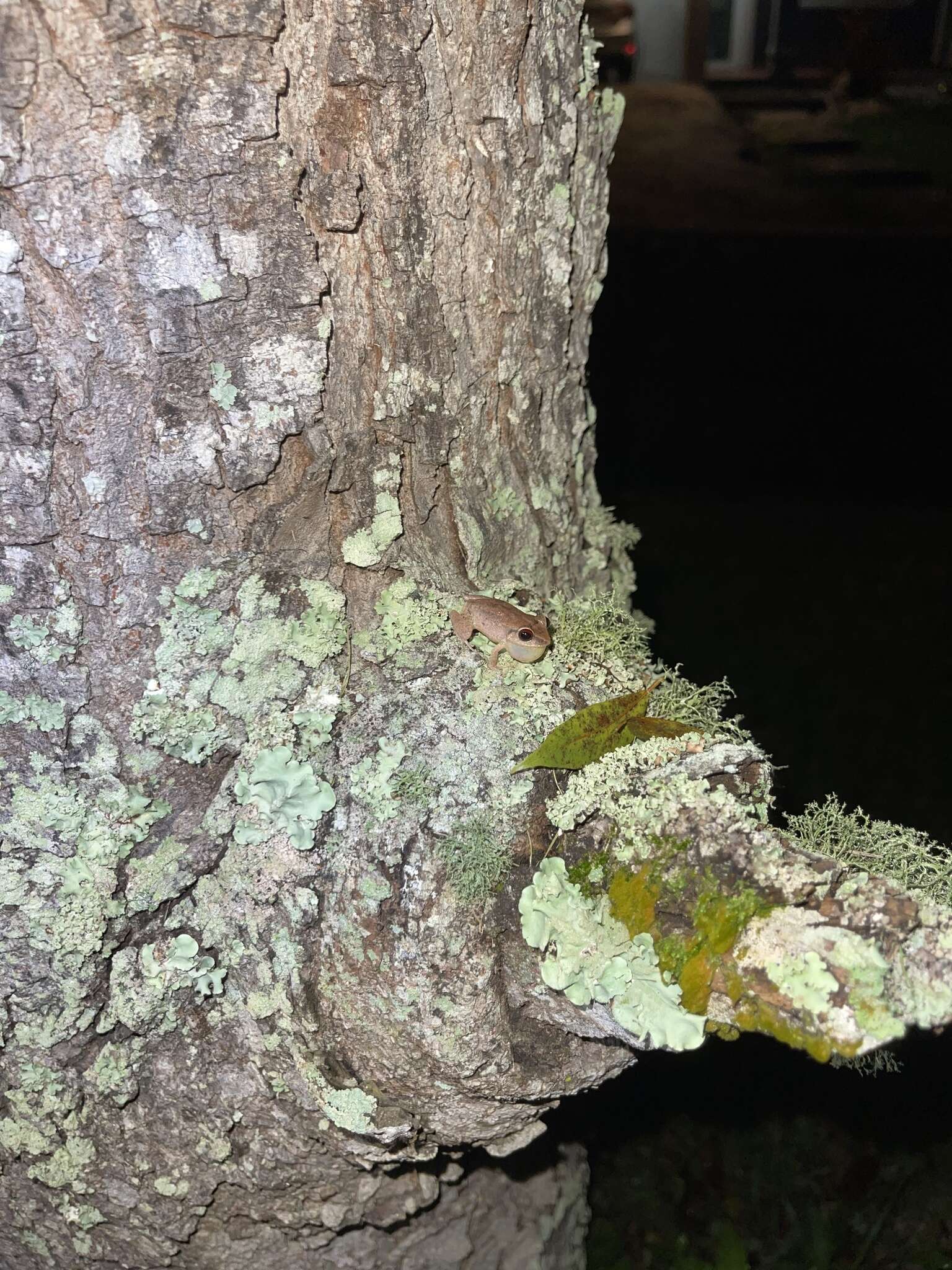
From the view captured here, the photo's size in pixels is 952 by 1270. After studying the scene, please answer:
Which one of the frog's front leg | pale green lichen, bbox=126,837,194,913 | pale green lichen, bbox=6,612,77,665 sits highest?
pale green lichen, bbox=6,612,77,665

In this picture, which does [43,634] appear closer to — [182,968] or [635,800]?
[182,968]

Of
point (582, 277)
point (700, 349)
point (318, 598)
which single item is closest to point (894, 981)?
point (318, 598)

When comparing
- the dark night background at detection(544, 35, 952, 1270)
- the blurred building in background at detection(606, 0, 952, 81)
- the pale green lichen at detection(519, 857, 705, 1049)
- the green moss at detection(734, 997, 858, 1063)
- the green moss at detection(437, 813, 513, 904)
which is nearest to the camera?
the green moss at detection(734, 997, 858, 1063)

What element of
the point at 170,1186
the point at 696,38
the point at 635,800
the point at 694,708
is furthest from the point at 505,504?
the point at 696,38

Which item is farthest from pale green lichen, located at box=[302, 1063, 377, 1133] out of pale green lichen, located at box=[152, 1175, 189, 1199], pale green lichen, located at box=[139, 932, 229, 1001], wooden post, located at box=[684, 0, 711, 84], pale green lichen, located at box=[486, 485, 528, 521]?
wooden post, located at box=[684, 0, 711, 84]

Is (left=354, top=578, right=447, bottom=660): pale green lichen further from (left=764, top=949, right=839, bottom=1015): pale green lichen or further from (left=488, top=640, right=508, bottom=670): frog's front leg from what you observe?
(left=764, top=949, right=839, bottom=1015): pale green lichen

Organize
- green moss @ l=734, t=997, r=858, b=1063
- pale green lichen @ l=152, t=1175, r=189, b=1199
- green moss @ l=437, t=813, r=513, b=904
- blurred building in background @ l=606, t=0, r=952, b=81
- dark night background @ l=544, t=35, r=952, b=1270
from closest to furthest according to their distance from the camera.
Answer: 1. green moss @ l=734, t=997, r=858, b=1063
2. green moss @ l=437, t=813, r=513, b=904
3. pale green lichen @ l=152, t=1175, r=189, b=1199
4. dark night background @ l=544, t=35, r=952, b=1270
5. blurred building in background @ l=606, t=0, r=952, b=81

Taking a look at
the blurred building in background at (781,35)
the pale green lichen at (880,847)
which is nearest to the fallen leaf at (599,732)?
the pale green lichen at (880,847)
